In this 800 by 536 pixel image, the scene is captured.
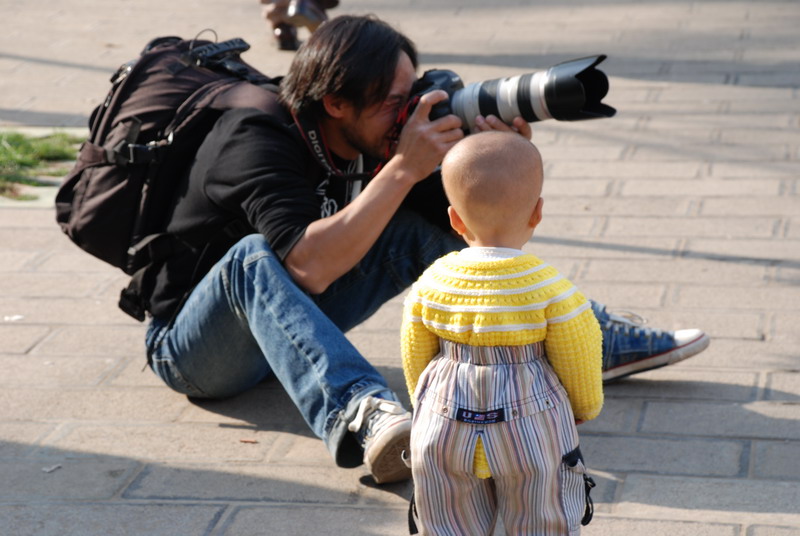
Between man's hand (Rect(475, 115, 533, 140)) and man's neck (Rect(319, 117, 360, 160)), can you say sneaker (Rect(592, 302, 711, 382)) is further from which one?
man's neck (Rect(319, 117, 360, 160))

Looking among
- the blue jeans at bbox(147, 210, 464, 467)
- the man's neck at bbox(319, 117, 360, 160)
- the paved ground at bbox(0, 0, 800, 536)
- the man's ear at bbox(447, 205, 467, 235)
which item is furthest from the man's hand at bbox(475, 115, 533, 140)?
the paved ground at bbox(0, 0, 800, 536)

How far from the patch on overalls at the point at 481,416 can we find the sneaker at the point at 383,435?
0.61m

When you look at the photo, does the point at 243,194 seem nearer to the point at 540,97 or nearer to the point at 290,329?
the point at 290,329

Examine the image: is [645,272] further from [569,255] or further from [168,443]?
[168,443]

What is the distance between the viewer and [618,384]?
320cm

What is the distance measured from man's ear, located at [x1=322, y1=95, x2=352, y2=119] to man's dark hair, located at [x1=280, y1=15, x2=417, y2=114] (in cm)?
1

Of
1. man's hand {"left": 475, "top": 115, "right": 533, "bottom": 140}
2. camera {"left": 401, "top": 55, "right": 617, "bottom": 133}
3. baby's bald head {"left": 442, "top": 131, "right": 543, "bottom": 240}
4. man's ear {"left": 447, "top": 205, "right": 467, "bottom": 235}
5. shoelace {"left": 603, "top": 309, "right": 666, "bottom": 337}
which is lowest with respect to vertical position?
shoelace {"left": 603, "top": 309, "right": 666, "bottom": 337}

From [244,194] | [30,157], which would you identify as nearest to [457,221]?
[244,194]

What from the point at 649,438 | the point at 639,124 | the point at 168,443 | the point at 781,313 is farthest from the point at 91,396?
the point at 639,124

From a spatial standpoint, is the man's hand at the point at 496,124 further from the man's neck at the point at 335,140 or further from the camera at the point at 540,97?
the man's neck at the point at 335,140

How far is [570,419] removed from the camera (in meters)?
1.99

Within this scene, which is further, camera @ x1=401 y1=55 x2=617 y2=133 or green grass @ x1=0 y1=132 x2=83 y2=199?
green grass @ x1=0 y1=132 x2=83 y2=199

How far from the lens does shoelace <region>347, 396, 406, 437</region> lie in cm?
259

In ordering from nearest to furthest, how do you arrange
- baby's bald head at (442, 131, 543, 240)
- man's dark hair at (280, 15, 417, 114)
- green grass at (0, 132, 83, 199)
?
baby's bald head at (442, 131, 543, 240) → man's dark hair at (280, 15, 417, 114) → green grass at (0, 132, 83, 199)
